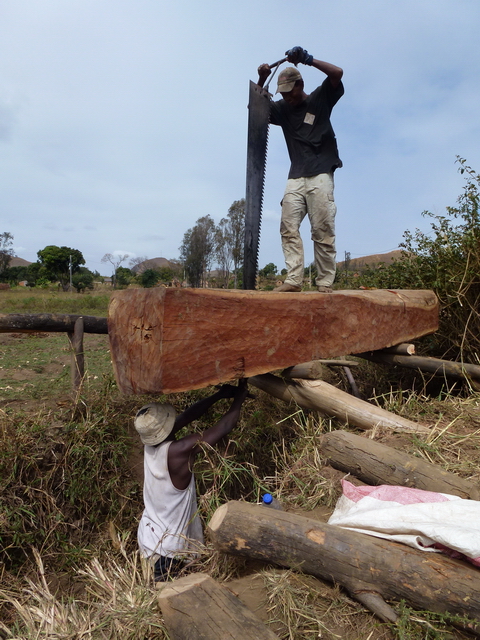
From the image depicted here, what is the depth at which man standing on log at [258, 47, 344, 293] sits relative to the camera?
3990 mm

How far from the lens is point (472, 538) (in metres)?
1.78

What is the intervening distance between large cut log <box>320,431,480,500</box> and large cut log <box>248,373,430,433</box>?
46cm

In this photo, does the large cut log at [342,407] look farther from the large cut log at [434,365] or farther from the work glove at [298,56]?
the work glove at [298,56]

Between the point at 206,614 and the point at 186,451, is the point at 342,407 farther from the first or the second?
the point at 206,614

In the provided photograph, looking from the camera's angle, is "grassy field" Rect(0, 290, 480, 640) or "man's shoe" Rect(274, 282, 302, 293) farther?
"man's shoe" Rect(274, 282, 302, 293)

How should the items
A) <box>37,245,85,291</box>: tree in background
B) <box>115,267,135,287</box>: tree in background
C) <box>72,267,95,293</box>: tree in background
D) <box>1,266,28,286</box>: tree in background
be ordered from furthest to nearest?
<box>1,266,28,286</box>: tree in background, <box>37,245,85,291</box>: tree in background, <box>115,267,135,287</box>: tree in background, <box>72,267,95,293</box>: tree in background

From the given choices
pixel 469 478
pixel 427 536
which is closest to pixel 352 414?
pixel 469 478

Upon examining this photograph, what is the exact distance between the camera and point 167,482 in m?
2.85

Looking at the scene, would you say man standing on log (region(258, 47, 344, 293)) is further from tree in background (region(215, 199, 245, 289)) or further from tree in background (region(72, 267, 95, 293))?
tree in background (region(72, 267, 95, 293))

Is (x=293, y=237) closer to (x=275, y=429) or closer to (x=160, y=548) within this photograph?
(x=275, y=429)

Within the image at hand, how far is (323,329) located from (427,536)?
1765 millimetres

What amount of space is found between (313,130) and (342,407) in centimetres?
245

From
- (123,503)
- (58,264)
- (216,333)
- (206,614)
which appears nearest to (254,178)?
(216,333)

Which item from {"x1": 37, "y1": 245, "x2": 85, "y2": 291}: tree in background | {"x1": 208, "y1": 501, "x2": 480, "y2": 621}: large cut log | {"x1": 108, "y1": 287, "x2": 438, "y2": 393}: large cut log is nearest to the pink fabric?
{"x1": 208, "y1": 501, "x2": 480, "y2": 621}: large cut log
